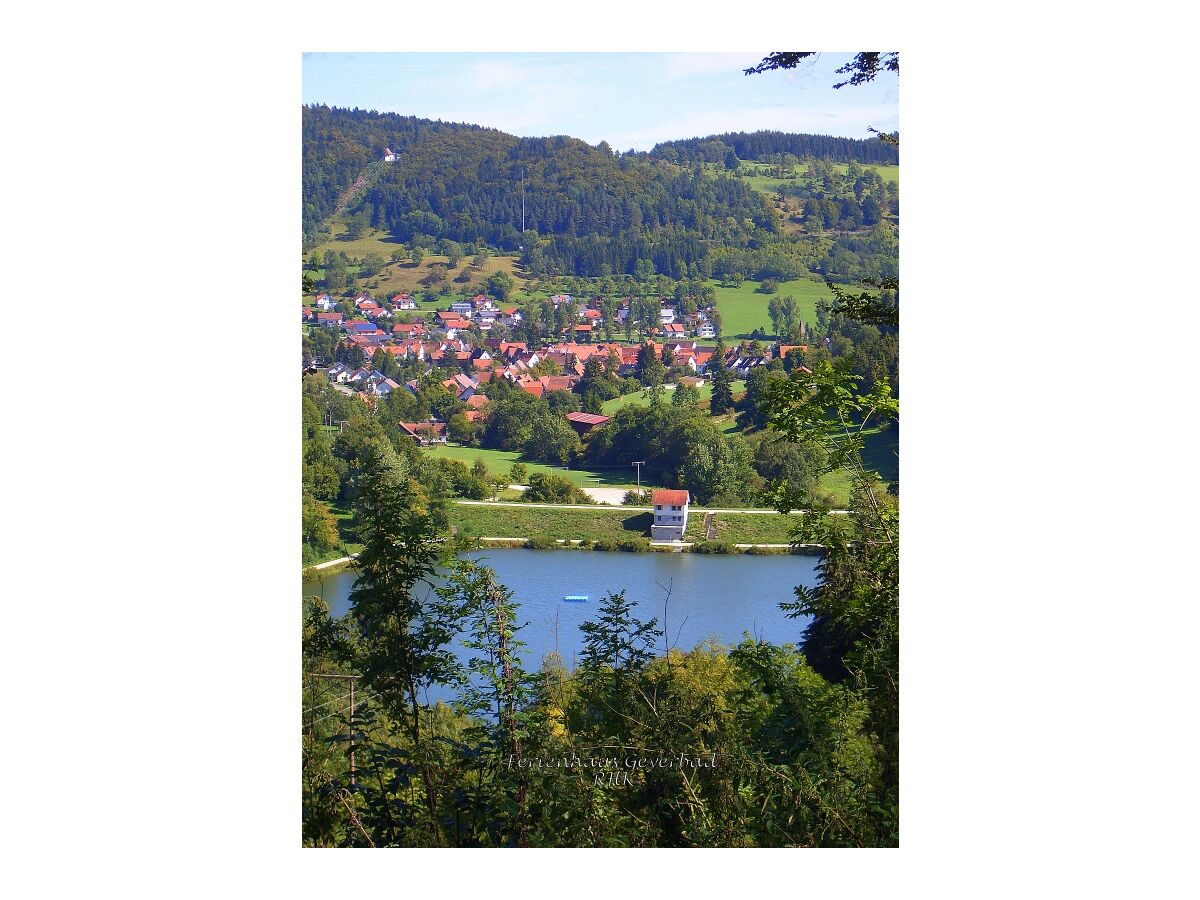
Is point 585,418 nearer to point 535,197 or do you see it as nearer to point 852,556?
point 535,197

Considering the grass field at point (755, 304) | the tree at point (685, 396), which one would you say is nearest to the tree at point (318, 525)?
the tree at point (685, 396)

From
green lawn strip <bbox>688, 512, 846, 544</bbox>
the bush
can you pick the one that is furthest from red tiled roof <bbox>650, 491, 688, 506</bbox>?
the bush

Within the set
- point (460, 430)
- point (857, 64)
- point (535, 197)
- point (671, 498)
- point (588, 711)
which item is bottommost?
point (588, 711)

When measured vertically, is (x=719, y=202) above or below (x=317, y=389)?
above

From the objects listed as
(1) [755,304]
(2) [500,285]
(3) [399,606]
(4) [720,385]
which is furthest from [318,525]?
(1) [755,304]

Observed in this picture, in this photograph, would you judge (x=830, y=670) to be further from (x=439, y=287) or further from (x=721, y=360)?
(x=439, y=287)
